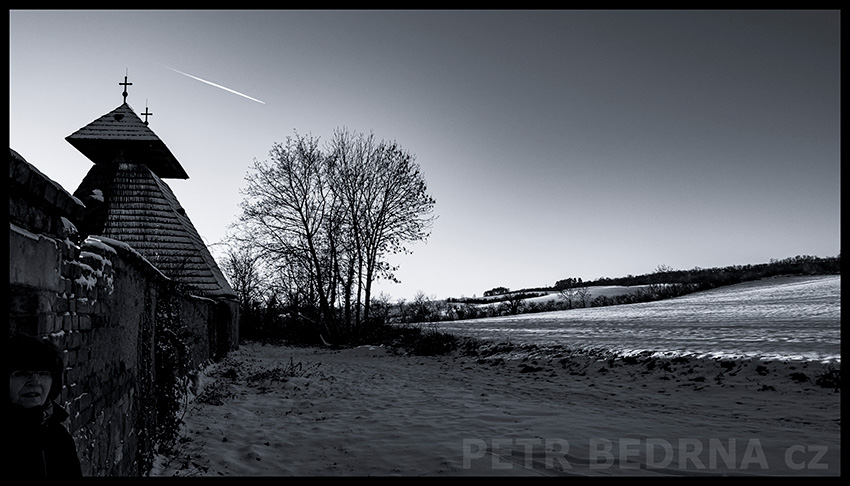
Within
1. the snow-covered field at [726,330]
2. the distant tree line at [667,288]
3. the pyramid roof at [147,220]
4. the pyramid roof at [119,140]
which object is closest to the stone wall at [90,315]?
the pyramid roof at [147,220]

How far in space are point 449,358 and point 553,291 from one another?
41752mm

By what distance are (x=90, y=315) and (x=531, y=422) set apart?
5.78 meters

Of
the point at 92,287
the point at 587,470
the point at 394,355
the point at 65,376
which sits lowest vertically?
the point at 394,355

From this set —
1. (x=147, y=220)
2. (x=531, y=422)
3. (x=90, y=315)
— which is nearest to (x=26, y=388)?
(x=90, y=315)

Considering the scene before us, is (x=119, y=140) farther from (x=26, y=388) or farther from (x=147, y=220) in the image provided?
(x=26, y=388)

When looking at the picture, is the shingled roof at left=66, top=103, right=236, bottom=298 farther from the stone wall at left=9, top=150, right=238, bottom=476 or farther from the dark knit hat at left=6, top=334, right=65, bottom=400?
the dark knit hat at left=6, top=334, right=65, bottom=400

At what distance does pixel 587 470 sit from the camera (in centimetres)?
524

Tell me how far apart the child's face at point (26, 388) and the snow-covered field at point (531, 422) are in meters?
4.12

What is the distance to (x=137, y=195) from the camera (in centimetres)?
1477

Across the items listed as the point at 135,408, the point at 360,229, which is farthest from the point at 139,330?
the point at 360,229

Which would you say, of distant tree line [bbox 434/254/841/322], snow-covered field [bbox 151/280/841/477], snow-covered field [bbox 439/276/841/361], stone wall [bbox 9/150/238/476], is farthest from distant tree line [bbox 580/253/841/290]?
stone wall [bbox 9/150/238/476]

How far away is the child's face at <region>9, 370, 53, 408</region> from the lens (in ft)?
6.03

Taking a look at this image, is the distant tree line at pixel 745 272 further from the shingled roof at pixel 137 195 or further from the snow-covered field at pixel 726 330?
the shingled roof at pixel 137 195

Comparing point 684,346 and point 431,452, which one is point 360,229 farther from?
point 431,452
